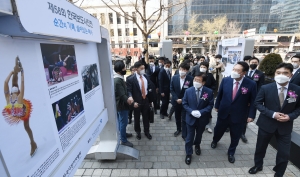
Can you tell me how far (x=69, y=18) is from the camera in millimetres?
1416

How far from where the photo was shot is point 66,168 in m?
1.49

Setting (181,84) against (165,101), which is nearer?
(181,84)

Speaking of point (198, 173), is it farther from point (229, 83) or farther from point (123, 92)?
point (123, 92)

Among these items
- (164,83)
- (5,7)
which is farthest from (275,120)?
(5,7)

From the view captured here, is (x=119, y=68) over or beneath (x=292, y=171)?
over

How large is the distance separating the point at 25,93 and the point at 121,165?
2.47 m

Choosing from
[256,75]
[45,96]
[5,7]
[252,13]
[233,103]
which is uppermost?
[252,13]

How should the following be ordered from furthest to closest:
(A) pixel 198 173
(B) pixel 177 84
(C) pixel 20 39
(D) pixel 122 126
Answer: (B) pixel 177 84 → (D) pixel 122 126 → (A) pixel 198 173 → (C) pixel 20 39

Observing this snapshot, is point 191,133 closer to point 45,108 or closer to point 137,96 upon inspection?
point 137,96

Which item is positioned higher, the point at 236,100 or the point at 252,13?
the point at 252,13

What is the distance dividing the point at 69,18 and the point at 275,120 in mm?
3174

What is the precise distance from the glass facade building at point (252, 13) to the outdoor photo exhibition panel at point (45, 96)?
44587 mm

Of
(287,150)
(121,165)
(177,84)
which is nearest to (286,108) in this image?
(287,150)

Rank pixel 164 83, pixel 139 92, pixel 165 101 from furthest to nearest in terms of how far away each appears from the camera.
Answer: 1. pixel 165 101
2. pixel 164 83
3. pixel 139 92
